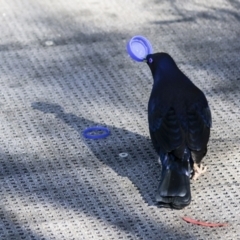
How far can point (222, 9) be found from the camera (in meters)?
8.44

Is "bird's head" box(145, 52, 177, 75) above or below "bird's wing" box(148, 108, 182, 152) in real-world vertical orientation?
above

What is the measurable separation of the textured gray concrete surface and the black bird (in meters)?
0.14

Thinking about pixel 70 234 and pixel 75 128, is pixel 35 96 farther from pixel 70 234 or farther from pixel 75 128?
pixel 70 234

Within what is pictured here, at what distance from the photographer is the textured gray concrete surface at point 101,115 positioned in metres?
5.28

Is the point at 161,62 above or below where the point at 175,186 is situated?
above

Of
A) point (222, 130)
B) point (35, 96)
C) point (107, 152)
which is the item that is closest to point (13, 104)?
point (35, 96)

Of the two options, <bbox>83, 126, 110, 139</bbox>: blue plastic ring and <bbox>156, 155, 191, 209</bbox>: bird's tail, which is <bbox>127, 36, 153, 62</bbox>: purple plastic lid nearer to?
<bbox>83, 126, 110, 139</bbox>: blue plastic ring

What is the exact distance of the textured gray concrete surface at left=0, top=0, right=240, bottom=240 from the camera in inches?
208

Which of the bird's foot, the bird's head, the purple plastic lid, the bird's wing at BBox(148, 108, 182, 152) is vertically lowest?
the bird's foot

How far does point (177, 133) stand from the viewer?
18.1 feet

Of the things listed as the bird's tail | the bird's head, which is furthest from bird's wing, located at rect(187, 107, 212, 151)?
the bird's head

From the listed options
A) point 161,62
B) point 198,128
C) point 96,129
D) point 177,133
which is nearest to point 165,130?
point 177,133

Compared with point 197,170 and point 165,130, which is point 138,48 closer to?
point 165,130

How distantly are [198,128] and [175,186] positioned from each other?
1.61ft
